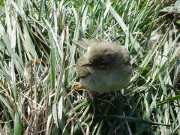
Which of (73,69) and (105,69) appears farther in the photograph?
(73,69)

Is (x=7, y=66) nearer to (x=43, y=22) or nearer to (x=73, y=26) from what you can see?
(x=43, y=22)

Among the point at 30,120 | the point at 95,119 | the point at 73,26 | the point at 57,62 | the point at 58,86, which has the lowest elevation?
the point at 95,119

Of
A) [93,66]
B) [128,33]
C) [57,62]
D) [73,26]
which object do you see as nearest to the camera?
[93,66]

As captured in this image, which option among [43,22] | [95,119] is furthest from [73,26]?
[95,119]
